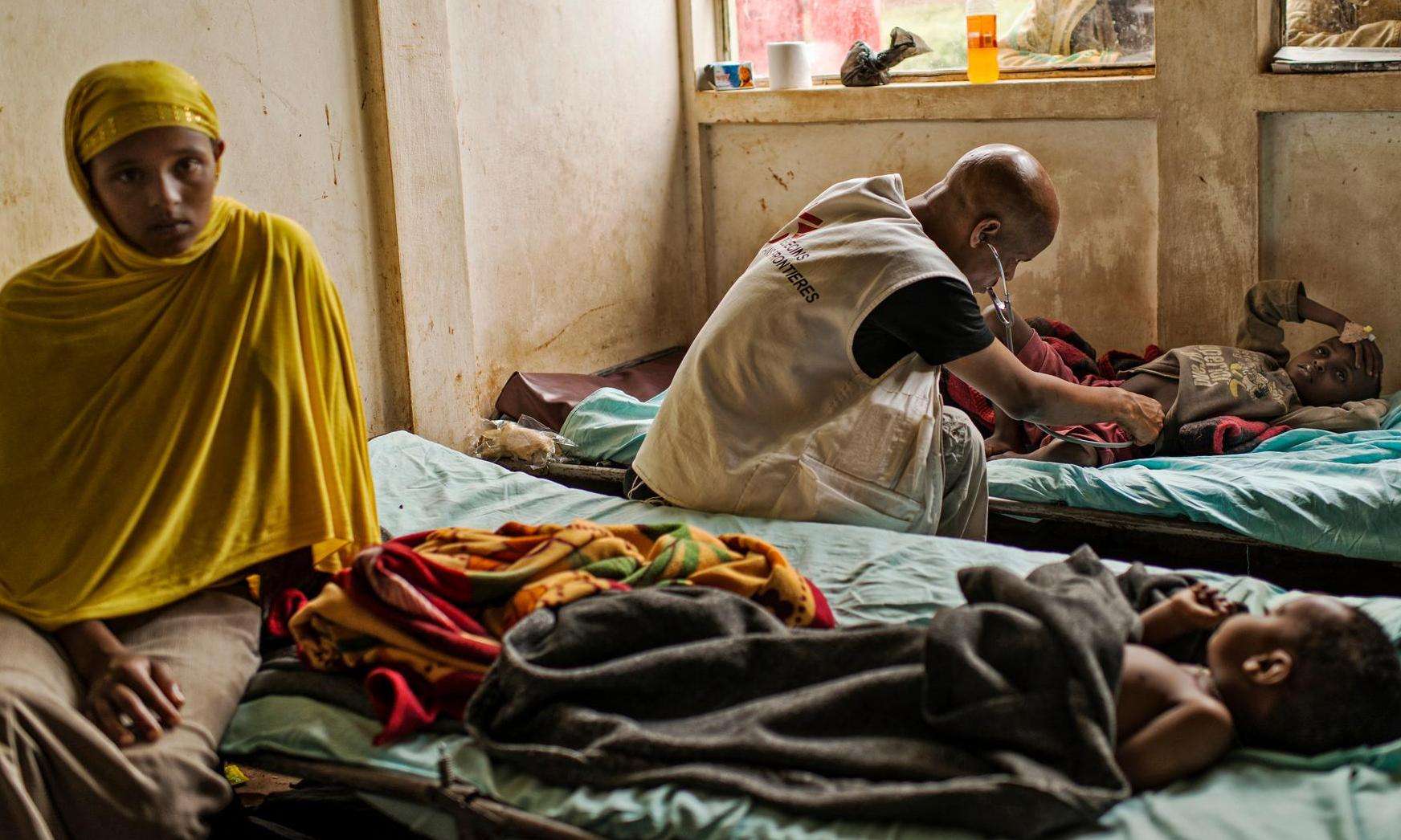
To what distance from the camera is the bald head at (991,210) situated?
9.83 ft

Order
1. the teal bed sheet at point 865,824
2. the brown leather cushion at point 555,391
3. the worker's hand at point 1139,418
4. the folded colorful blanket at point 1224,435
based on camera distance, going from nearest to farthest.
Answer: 1. the teal bed sheet at point 865,824
2. the worker's hand at point 1139,418
3. the folded colorful blanket at point 1224,435
4. the brown leather cushion at point 555,391

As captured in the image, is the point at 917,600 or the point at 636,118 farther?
the point at 636,118

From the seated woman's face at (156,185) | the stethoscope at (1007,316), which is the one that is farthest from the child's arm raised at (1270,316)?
the seated woman's face at (156,185)

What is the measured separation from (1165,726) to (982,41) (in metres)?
3.49

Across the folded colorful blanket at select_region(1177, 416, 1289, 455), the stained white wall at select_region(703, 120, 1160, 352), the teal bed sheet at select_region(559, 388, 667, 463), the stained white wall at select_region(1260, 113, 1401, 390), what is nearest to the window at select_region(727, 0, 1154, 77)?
the stained white wall at select_region(703, 120, 1160, 352)

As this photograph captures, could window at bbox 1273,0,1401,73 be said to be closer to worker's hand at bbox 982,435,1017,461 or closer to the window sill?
the window sill

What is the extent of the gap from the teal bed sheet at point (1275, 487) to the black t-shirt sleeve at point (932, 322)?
0.77m

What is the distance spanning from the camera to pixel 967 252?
307 centimetres

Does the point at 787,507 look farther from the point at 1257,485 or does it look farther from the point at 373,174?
the point at 373,174

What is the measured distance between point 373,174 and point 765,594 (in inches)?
89.0

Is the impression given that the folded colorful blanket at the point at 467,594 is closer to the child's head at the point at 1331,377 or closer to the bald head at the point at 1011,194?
the bald head at the point at 1011,194

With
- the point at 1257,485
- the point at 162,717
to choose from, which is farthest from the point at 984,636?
the point at 1257,485

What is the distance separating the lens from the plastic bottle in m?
4.71

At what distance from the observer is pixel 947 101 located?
4793 mm
